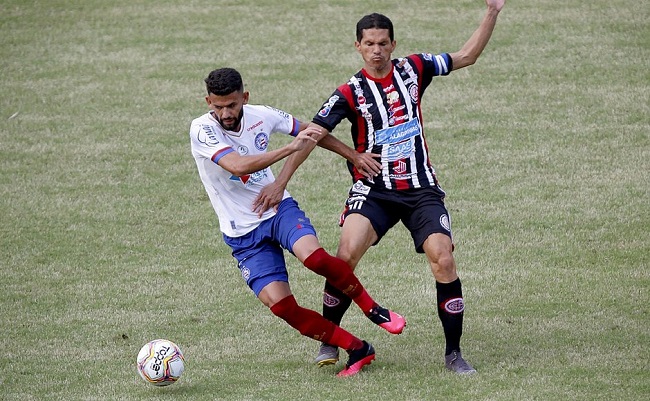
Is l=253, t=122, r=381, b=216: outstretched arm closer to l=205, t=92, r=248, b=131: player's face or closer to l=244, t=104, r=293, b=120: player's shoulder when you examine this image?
l=244, t=104, r=293, b=120: player's shoulder

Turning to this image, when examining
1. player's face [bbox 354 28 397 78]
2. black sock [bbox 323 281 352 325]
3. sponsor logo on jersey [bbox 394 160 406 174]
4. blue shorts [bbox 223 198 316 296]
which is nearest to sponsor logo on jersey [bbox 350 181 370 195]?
sponsor logo on jersey [bbox 394 160 406 174]

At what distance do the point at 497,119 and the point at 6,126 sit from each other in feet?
23.4

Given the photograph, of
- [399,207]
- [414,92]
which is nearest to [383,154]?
[399,207]

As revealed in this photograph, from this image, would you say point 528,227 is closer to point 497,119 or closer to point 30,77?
point 497,119

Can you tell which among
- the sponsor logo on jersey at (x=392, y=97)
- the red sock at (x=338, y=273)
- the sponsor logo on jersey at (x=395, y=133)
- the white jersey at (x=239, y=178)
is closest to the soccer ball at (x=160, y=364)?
the white jersey at (x=239, y=178)

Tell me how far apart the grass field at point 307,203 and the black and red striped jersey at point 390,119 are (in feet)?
4.86

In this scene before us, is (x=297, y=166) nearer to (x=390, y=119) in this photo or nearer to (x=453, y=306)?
(x=390, y=119)

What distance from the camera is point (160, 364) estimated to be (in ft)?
24.9

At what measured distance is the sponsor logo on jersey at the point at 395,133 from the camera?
8.10m

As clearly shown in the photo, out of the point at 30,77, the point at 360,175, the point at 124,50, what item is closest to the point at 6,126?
the point at 30,77

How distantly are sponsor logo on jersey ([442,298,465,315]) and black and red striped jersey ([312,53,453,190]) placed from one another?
915mm

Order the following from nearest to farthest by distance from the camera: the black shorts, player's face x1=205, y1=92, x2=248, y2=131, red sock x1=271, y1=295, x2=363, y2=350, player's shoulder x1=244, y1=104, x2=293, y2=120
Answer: player's face x1=205, y1=92, x2=248, y2=131 < red sock x1=271, y1=295, x2=363, y2=350 < the black shorts < player's shoulder x1=244, y1=104, x2=293, y2=120

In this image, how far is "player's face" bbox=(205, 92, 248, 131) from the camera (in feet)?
25.5

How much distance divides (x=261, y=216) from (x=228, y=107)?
872 mm
